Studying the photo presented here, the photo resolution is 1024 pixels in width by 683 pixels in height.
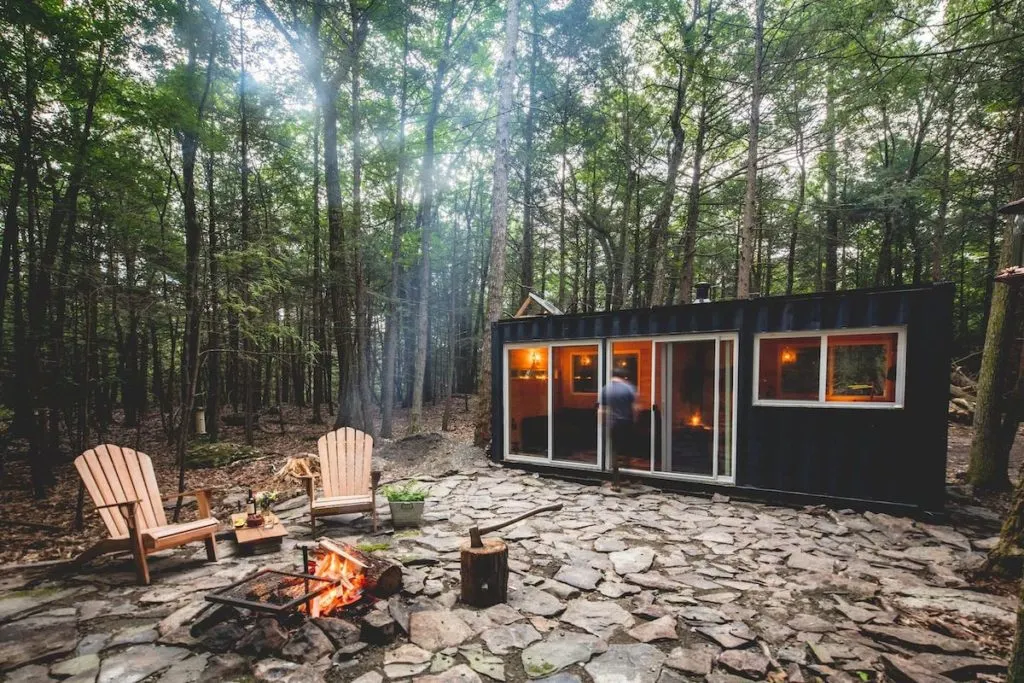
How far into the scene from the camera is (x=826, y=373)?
4.89 m

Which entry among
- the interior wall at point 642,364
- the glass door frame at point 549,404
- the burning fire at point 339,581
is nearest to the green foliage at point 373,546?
the burning fire at point 339,581

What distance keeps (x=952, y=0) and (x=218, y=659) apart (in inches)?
343

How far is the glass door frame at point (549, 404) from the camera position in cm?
630

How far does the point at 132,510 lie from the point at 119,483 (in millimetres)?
551

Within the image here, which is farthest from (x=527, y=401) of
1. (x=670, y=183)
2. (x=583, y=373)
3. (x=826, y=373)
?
(x=670, y=183)

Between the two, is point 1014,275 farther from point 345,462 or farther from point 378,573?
point 345,462

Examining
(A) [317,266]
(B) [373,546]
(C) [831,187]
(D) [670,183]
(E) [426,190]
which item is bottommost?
(B) [373,546]

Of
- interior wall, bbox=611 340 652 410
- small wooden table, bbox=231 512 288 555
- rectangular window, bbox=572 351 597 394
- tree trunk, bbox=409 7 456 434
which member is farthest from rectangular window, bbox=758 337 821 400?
tree trunk, bbox=409 7 456 434

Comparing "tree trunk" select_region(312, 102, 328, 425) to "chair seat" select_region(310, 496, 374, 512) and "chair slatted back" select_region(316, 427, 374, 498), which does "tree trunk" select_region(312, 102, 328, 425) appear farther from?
"chair seat" select_region(310, 496, 374, 512)

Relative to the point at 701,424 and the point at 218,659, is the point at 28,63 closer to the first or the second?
the point at 218,659

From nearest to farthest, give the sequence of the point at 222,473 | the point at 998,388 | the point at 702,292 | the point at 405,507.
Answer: the point at 405,507
the point at 998,388
the point at 702,292
the point at 222,473

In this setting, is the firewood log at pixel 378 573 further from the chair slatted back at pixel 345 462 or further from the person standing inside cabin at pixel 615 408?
the person standing inside cabin at pixel 615 408

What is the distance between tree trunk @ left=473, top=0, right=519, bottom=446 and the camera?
7.78 meters

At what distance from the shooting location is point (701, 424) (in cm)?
769
